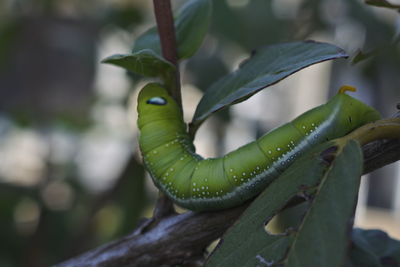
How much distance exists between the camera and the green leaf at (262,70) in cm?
53

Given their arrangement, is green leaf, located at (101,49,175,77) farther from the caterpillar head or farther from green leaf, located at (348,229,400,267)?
green leaf, located at (348,229,400,267)

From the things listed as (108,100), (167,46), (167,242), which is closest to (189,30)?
(167,46)

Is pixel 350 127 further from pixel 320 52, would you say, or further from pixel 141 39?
pixel 141 39

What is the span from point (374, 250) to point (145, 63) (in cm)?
36

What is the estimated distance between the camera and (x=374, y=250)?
0.61 metres

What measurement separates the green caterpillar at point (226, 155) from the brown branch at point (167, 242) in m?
0.02

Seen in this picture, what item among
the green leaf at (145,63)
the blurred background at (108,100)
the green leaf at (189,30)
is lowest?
the blurred background at (108,100)

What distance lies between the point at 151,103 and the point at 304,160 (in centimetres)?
28

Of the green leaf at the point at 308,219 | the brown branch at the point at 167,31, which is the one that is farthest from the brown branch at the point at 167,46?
the green leaf at the point at 308,219

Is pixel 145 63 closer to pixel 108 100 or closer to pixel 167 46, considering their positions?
pixel 167 46

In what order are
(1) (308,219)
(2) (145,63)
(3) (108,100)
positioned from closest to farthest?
(1) (308,219) → (2) (145,63) → (3) (108,100)

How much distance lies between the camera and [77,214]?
181 cm

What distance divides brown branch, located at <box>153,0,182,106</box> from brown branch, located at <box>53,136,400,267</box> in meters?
0.18

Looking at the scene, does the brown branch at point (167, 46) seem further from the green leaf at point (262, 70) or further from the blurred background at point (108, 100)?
the blurred background at point (108, 100)
